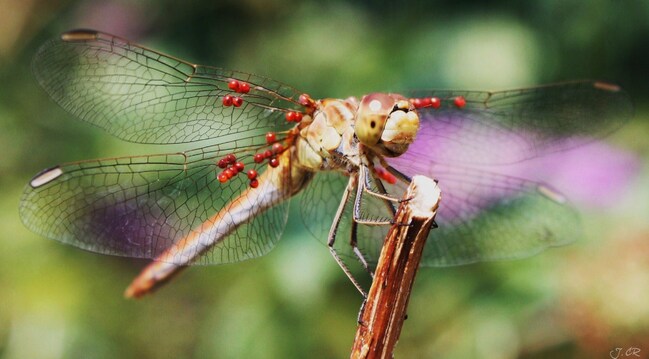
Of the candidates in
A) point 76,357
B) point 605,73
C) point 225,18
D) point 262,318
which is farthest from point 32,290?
point 605,73

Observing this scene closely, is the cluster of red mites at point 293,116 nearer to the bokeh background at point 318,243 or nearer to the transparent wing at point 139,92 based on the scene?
the transparent wing at point 139,92

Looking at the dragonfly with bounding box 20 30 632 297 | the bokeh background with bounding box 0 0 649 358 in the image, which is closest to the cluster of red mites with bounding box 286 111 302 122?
the dragonfly with bounding box 20 30 632 297

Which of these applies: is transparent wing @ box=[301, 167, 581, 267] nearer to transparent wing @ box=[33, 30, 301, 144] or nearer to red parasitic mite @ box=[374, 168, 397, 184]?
red parasitic mite @ box=[374, 168, 397, 184]

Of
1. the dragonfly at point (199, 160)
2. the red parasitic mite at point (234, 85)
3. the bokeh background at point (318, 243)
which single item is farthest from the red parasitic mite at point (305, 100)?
the bokeh background at point (318, 243)

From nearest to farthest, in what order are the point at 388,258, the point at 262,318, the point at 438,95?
1. the point at 388,258
2. the point at 438,95
3. the point at 262,318

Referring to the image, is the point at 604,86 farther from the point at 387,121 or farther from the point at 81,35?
the point at 81,35

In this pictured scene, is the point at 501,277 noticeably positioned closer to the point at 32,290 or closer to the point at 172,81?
the point at 172,81

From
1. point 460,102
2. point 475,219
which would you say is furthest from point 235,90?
point 475,219
